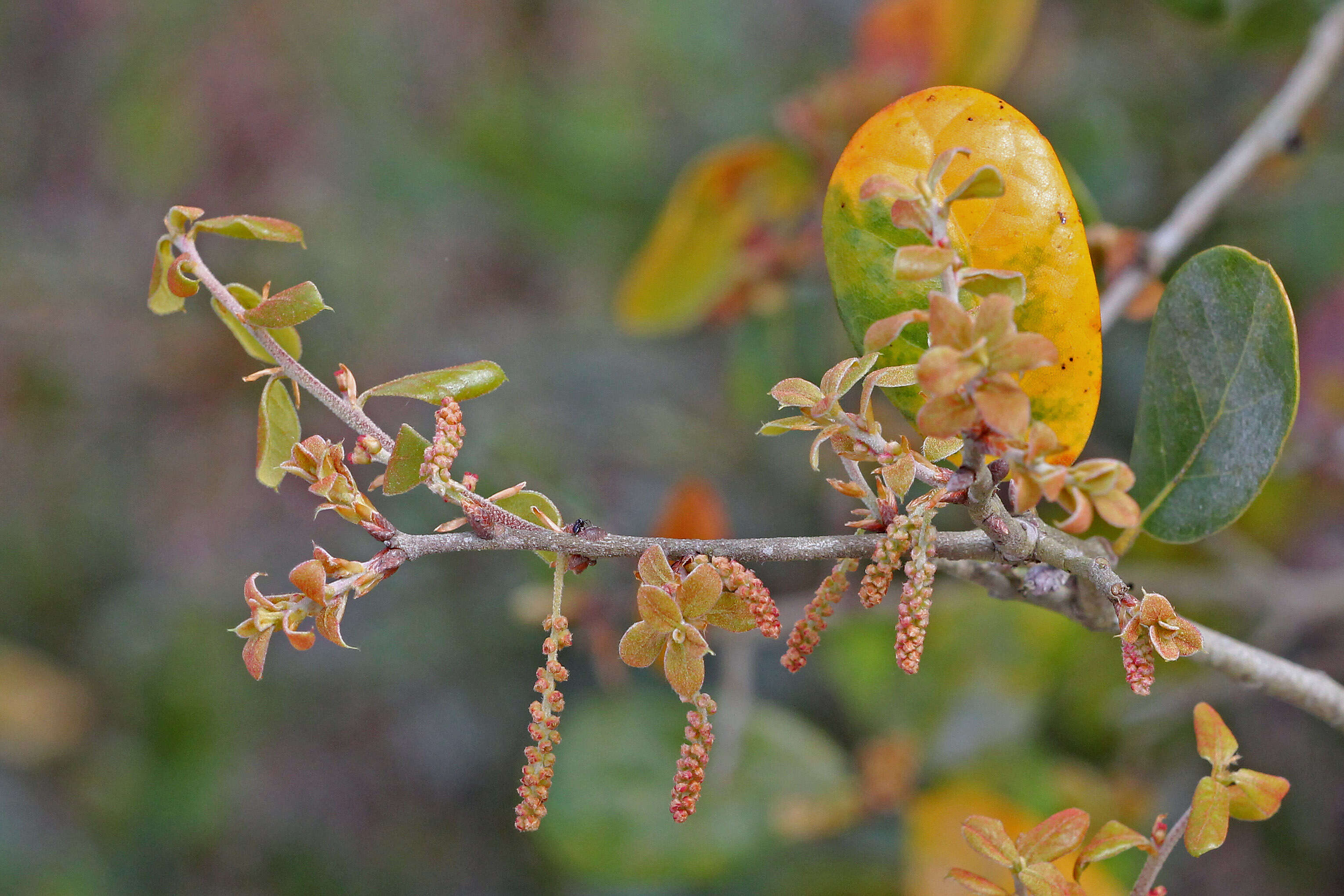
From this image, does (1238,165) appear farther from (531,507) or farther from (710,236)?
(531,507)

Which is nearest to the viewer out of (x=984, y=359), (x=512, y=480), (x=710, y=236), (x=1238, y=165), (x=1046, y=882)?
(x=984, y=359)

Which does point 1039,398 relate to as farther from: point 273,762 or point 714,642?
point 273,762

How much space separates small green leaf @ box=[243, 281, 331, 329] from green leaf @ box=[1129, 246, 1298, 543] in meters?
0.48

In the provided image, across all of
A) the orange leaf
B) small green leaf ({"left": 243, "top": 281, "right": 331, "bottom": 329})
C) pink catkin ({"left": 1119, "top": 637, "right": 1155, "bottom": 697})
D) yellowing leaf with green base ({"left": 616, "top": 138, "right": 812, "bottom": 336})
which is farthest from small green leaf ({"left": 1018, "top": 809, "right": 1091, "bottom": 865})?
yellowing leaf with green base ({"left": 616, "top": 138, "right": 812, "bottom": 336})

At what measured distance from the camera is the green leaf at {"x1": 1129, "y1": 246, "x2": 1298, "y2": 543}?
1.83 ft

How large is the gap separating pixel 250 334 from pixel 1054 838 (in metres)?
0.52

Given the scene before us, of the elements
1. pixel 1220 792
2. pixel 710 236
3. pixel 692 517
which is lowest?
pixel 692 517

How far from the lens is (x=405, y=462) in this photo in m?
0.49

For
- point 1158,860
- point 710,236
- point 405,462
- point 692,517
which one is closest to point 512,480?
point 692,517

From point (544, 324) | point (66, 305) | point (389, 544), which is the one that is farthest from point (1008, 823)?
point (66, 305)

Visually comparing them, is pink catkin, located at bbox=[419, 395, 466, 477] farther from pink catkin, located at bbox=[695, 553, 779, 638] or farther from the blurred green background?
the blurred green background

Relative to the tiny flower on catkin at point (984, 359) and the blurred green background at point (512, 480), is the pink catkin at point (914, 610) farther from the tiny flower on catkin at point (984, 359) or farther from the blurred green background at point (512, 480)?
the blurred green background at point (512, 480)

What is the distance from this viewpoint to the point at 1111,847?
0.55 m

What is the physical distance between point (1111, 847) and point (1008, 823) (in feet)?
2.05
